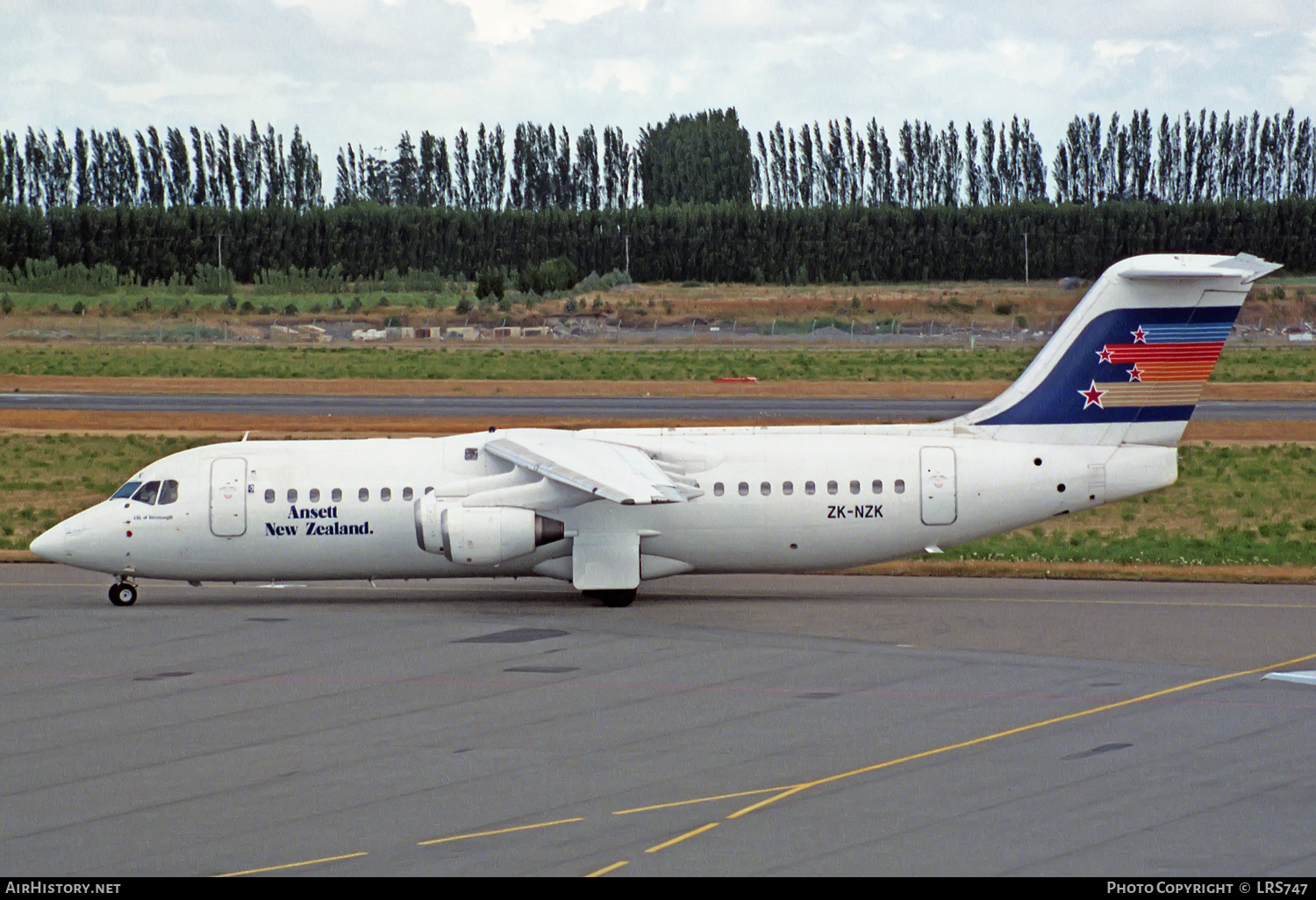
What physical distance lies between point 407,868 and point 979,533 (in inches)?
693

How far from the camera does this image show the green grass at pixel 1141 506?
A: 117ft

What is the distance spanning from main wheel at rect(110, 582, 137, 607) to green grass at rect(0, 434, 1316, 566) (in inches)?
363

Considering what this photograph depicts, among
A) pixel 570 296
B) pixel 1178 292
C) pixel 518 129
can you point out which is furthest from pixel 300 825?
pixel 518 129

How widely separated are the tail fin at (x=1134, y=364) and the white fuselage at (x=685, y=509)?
41cm

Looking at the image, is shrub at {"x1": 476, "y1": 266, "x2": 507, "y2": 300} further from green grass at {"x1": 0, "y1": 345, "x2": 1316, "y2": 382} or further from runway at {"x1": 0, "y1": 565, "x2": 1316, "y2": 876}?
runway at {"x1": 0, "y1": 565, "x2": 1316, "y2": 876}

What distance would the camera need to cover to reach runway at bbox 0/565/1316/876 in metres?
14.9

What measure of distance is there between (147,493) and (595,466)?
9.03m

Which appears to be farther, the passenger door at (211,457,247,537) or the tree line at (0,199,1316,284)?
the tree line at (0,199,1316,284)

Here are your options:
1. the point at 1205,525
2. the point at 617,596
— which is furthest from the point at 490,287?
the point at 617,596

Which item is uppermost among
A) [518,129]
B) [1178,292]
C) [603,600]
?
[518,129]

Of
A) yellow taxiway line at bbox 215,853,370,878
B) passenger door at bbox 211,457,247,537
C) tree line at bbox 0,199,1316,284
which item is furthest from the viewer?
tree line at bbox 0,199,1316,284

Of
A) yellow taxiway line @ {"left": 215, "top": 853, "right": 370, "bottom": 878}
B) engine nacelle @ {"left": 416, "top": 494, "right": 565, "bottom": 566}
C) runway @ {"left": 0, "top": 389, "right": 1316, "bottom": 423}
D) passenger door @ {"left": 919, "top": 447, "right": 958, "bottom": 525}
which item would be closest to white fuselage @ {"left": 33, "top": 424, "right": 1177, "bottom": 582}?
passenger door @ {"left": 919, "top": 447, "right": 958, "bottom": 525}

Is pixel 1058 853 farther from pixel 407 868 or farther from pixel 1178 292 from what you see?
pixel 1178 292
